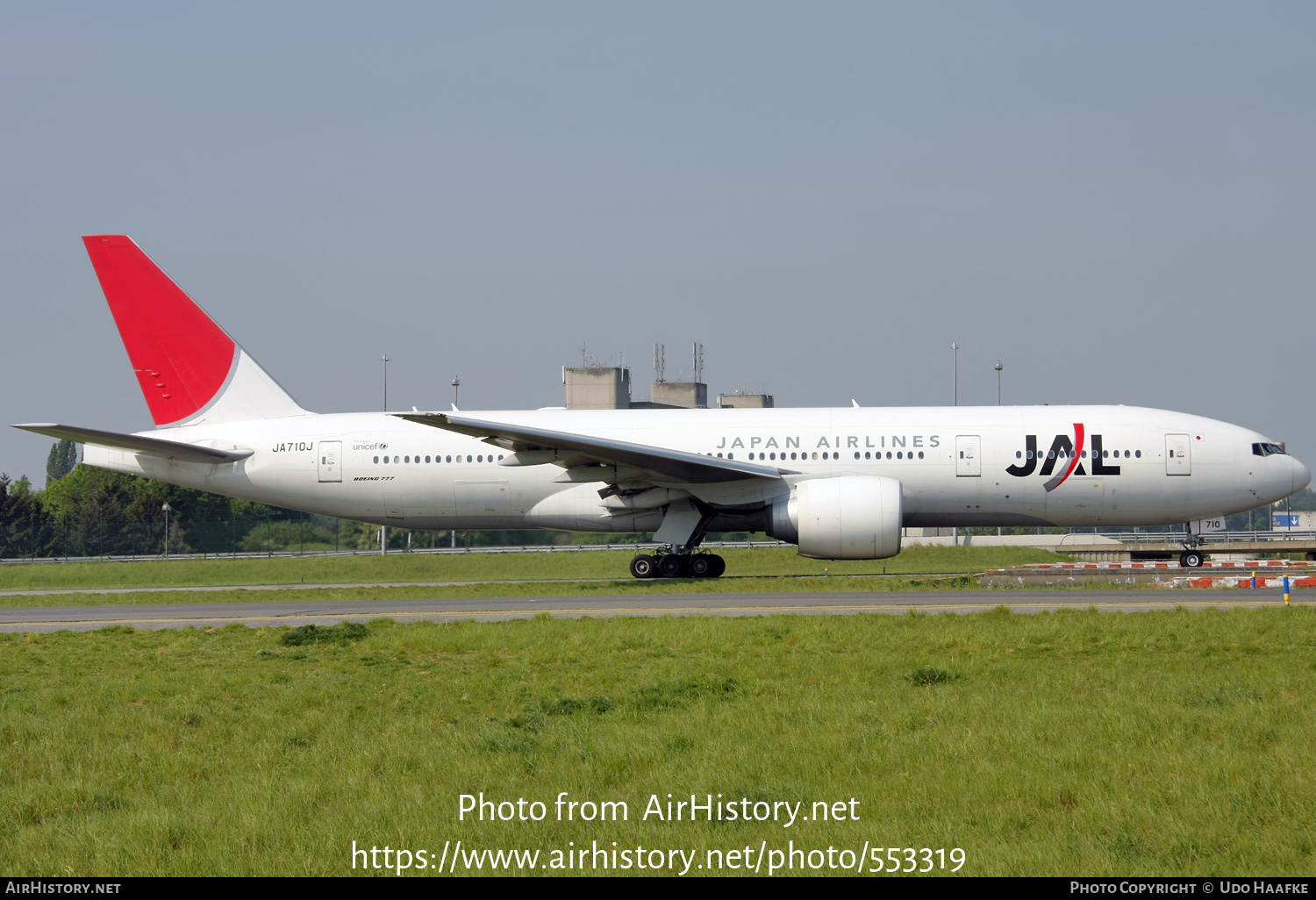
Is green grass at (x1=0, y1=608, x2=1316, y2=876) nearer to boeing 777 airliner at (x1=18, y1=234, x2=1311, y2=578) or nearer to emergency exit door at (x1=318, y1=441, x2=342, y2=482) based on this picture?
boeing 777 airliner at (x1=18, y1=234, x2=1311, y2=578)

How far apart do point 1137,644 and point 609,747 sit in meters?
7.33

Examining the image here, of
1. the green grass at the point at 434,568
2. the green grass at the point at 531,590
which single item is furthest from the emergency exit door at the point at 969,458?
the green grass at the point at 434,568

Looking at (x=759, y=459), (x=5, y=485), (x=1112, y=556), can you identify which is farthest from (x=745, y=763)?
(x=5, y=485)

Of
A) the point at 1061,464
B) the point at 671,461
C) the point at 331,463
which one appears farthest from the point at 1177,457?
the point at 331,463

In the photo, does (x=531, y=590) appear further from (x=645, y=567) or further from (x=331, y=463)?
(x=331, y=463)

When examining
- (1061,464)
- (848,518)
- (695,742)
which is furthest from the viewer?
(1061,464)

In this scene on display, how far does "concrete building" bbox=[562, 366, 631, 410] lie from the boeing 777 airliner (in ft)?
161

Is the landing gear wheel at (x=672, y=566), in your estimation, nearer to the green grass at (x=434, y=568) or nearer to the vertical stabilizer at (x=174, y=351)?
the green grass at (x=434, y=568)

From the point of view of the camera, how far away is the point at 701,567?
86.6 ft

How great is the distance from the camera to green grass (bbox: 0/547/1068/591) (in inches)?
1350

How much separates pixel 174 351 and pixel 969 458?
19.2 meters

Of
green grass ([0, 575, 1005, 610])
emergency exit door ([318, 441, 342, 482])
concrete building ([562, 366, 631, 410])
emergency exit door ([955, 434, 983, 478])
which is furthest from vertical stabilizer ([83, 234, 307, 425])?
concrete building ([562, 366, 631, 410])

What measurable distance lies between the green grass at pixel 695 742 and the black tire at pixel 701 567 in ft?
38.1

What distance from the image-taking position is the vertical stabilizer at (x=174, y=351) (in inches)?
1093
